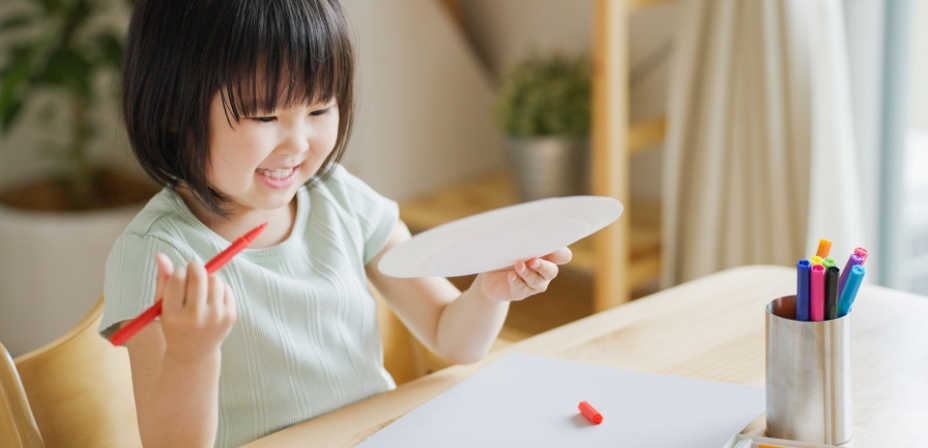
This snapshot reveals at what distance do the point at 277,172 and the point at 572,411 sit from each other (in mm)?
333

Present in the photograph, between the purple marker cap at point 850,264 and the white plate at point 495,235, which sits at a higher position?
the white plate at point 495,235

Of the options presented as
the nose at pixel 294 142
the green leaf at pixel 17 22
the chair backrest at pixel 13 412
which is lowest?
the chair backrest at pixel 13 412

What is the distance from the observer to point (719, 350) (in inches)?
40.9

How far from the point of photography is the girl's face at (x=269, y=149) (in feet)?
2.93

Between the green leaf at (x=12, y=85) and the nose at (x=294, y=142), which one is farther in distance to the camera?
the green leaf at (x=12, y=85)

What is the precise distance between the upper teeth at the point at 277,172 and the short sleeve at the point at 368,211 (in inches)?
6.7

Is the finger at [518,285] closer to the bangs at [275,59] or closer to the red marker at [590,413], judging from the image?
the red marker at [590,413]

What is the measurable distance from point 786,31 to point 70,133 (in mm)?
2055

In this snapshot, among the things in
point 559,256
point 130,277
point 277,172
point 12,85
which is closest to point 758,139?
point 559,256

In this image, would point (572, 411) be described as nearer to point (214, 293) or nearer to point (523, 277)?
point (523, 277)

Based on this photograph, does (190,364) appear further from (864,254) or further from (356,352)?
(864,254)

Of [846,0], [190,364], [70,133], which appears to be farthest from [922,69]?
[70,133]

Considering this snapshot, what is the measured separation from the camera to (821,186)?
6.12ft

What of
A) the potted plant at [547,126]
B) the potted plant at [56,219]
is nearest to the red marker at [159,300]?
the potted plant at [547,126]
